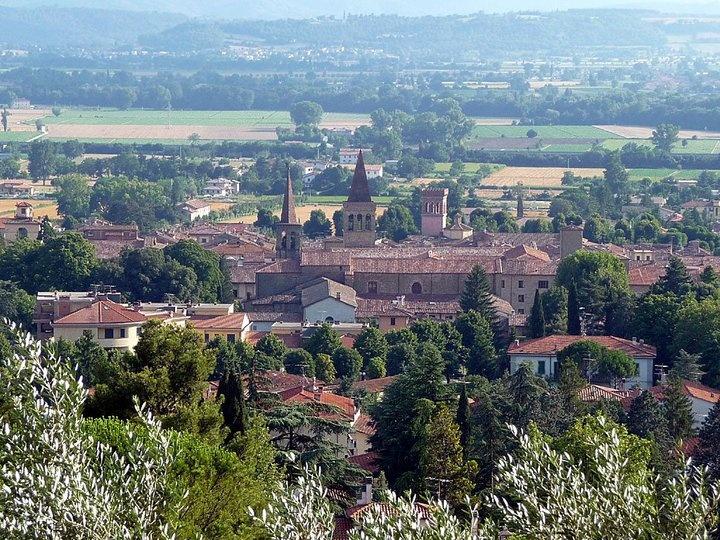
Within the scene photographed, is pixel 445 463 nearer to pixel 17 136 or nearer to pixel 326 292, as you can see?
pixel 326 292

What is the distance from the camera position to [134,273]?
53.8m

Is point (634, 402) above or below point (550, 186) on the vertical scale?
above

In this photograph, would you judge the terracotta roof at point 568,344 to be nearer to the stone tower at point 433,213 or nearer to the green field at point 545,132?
the stone tower at point 433,213

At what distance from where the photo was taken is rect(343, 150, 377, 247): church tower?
2438 inches

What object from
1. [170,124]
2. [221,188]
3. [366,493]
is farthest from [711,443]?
[170,124]

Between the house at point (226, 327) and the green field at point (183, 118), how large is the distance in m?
105

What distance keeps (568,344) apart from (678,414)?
10.1 m

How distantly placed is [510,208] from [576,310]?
41.8 m

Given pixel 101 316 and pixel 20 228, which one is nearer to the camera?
pixel 101 316

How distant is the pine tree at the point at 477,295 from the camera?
50.0 meters

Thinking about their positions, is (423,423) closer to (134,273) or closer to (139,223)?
(134,273)

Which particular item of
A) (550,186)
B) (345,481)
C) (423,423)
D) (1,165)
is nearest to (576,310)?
(423,423)

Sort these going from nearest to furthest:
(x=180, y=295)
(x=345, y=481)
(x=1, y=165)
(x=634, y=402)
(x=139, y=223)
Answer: (x=345, y=481) → (x=634, y=402) → (x=180, y=295) → (x=139, y=223) → (x=1, y=165)

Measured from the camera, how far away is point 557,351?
42.1 meters
